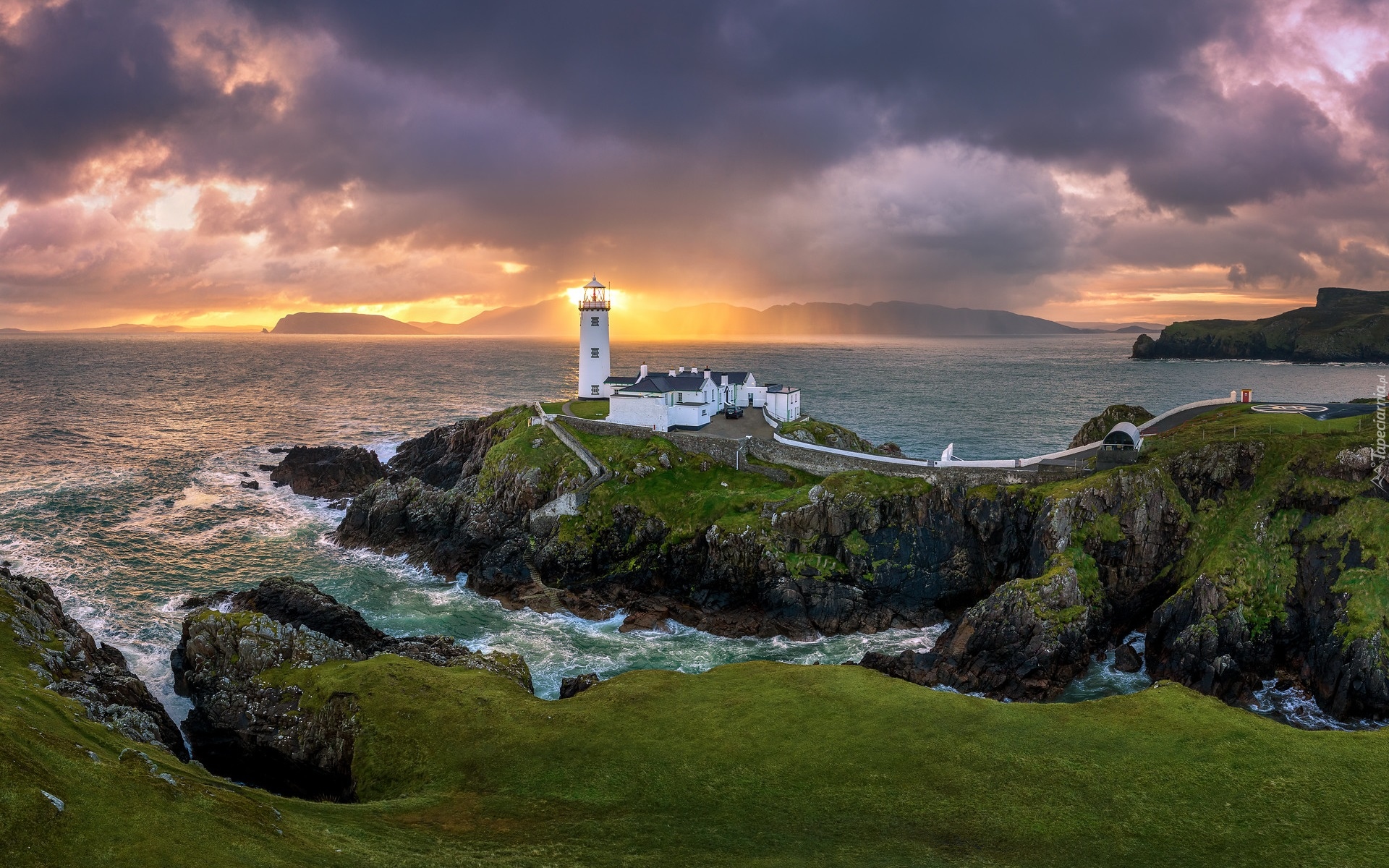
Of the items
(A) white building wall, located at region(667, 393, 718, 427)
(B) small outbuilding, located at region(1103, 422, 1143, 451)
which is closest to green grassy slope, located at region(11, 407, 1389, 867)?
(B) small outbuilding, located at region(1103, 422, 1143, 451)

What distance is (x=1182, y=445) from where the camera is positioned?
47.9 metres

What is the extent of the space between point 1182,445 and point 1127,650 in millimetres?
16227

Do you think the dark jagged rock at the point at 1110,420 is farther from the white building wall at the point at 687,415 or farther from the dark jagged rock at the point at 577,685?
the dark jagged rock at the point at 577,685

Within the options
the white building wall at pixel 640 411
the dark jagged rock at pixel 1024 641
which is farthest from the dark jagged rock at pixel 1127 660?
the white building wall at pixel 640 411

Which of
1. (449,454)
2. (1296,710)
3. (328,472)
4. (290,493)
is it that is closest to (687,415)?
(449,454)

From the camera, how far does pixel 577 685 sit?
32250 millimetres

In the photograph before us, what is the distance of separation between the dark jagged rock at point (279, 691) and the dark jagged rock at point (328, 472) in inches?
1338

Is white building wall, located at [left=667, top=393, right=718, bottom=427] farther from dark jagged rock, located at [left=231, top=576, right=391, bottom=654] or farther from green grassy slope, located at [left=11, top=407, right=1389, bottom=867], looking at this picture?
green grassy slope, located at [left=11, top=407, right=1389, bottom=867]

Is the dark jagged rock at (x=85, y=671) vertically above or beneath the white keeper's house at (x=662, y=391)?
beneath

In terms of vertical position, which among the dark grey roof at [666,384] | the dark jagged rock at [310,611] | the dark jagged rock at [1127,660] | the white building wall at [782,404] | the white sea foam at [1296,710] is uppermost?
the dark grey roof at [666,384]

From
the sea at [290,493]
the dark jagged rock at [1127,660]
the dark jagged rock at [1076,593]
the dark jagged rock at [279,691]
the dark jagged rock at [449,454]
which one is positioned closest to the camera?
the dark jagged rock at [279,691]

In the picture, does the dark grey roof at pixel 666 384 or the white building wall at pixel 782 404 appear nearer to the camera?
the dark grey roof at pixel 666 384

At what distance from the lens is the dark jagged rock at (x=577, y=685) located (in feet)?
105

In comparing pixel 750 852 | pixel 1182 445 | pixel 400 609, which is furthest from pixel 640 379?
pixel 750 852
